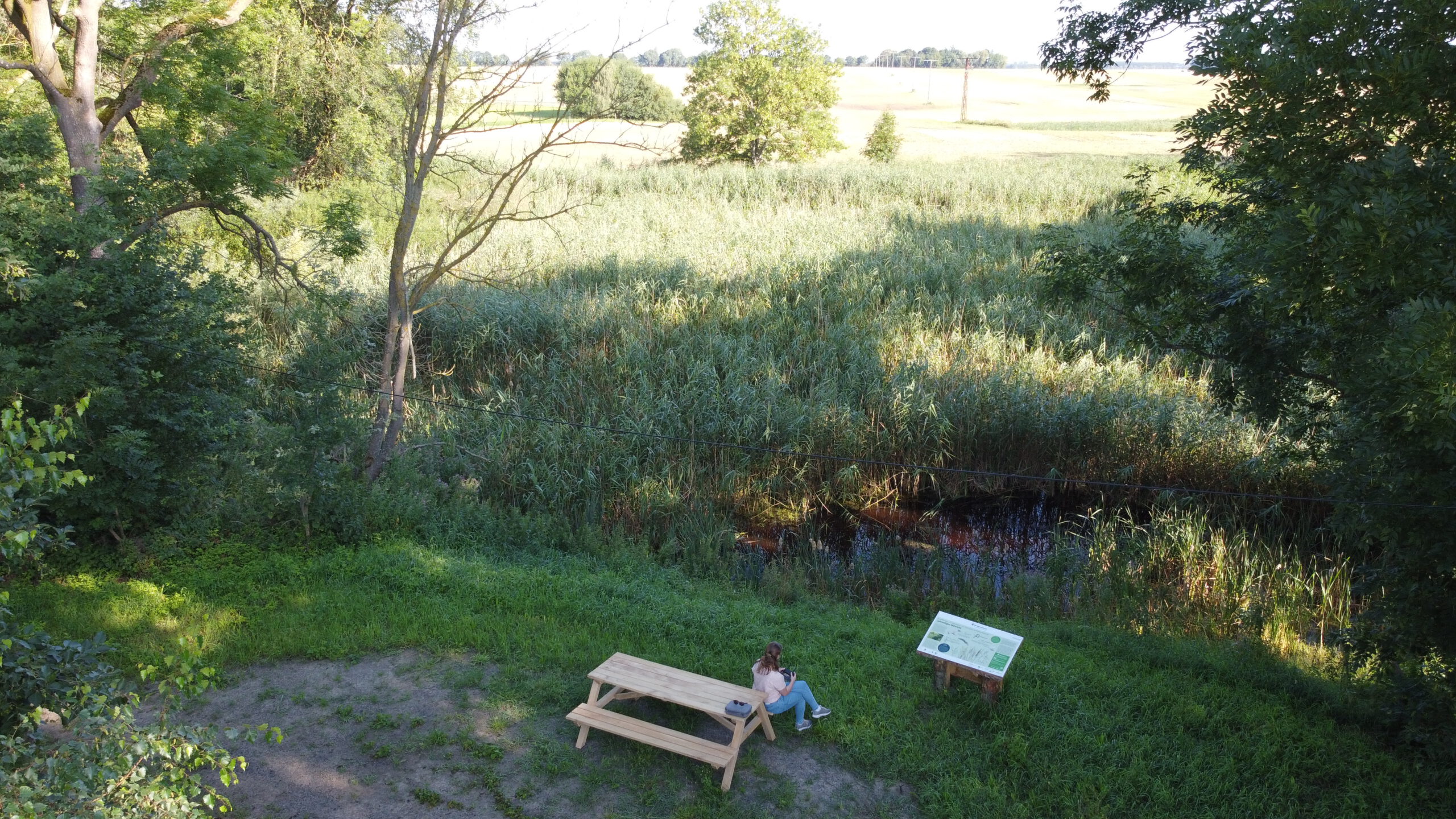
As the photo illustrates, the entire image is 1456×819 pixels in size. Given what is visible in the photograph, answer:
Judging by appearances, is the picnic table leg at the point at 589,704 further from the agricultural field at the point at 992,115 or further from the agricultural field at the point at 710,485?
the agricultural field at the point at 992,115

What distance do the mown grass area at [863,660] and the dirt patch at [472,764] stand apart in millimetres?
333

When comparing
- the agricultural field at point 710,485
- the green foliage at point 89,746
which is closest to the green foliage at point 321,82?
the agricultural field at point 710,485

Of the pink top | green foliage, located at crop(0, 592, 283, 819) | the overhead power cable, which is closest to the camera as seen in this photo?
green foliage, located at crop(0, 592, 283, 819)

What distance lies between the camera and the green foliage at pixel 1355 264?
469cm

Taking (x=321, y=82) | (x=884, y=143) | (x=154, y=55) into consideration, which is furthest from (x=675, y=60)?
(x=154, y=55)

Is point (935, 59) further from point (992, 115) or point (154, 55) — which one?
point (154, 55)

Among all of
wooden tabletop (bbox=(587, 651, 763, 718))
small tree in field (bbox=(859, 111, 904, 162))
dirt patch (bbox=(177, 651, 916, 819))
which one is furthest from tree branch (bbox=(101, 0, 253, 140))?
small tree in field (bbox=(859, 111, 904, 162))

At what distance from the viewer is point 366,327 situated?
15.6 m

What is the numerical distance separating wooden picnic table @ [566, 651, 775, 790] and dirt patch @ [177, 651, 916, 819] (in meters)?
0.16

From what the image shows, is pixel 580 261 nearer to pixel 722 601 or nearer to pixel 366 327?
pixel 366 327

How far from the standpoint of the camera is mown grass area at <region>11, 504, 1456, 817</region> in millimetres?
6066

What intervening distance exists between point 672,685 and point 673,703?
375mm

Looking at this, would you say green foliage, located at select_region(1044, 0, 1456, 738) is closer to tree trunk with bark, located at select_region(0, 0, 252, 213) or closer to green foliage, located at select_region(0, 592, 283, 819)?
green foliage, located at select_region(0, 592, 283, 819)

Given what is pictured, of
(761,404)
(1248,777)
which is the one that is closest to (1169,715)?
(1248,777)
